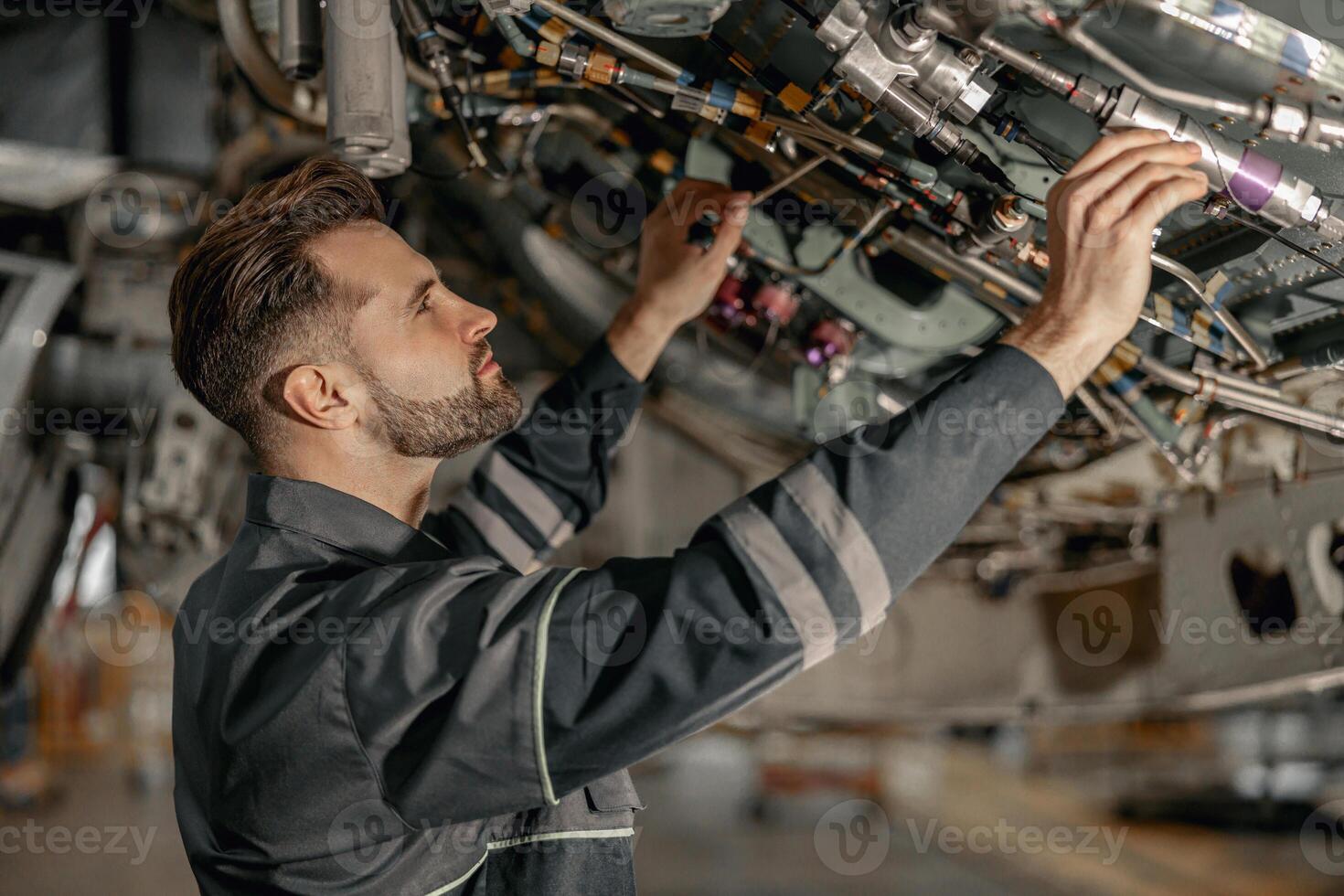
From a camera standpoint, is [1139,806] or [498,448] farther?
[1139,806]

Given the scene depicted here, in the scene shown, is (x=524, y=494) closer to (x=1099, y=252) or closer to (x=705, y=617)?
(x=705, y=617)

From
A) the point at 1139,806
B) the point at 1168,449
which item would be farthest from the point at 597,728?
the point at 1139,806

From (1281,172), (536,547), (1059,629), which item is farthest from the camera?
(1059,629)

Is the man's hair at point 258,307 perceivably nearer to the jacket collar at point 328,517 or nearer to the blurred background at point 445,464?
the jacket collar at point 328,517

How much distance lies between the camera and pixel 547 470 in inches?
66.7

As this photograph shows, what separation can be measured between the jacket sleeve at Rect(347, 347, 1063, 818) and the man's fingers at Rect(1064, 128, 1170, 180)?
0.67 feet

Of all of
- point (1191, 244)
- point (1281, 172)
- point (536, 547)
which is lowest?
point (536, 547)

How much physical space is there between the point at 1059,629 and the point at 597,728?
2.64m

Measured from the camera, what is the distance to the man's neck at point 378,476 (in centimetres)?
123

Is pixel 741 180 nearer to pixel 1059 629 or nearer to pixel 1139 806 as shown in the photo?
pixel 1059 629

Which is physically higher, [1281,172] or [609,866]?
[1281,172]

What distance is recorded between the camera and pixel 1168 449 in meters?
1.79

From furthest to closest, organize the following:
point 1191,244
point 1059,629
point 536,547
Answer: point 1059,629, point 536,547, point 1191,244

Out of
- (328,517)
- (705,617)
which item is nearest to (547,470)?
(328,517)
